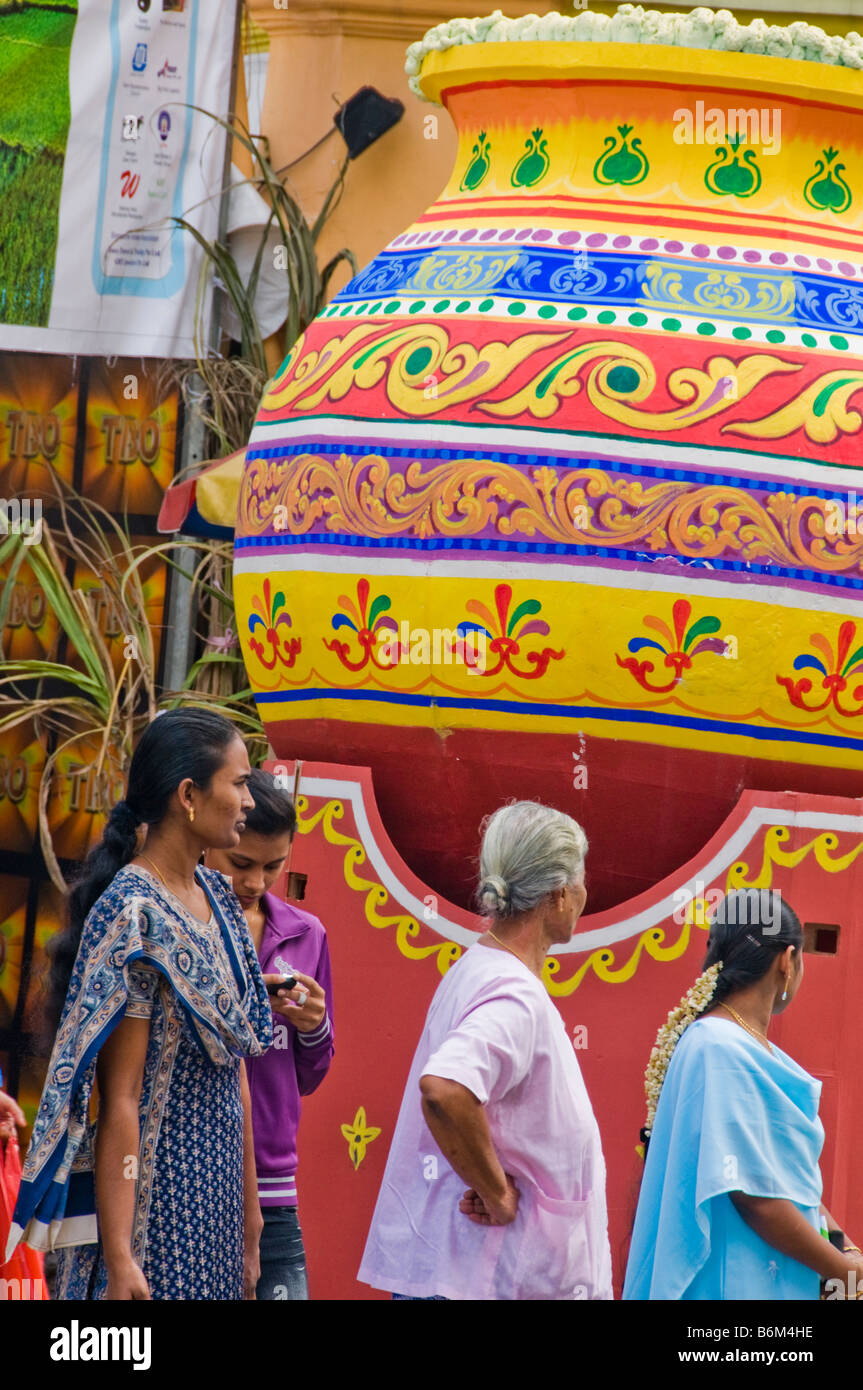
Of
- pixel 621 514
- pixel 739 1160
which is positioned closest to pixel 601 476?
pixel 621 514

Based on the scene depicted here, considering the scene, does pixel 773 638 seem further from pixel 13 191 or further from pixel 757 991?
pixel 13 191

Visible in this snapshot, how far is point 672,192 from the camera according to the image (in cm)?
498

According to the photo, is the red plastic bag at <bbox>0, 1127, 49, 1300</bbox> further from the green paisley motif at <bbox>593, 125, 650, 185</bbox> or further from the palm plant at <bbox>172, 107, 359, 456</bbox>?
the palm plant at <bbox>172, 107, 359, 456</bbox>

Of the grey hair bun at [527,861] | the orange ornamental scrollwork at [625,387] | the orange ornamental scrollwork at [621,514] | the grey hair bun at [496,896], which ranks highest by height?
the orange ornamental scrollwork at [625,387]

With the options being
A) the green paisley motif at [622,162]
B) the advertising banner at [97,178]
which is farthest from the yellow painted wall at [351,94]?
the green paisley motif at [622,162]

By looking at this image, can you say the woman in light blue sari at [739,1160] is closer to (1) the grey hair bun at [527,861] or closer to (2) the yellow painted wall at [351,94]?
(1) the grey hair bun at [527,861]

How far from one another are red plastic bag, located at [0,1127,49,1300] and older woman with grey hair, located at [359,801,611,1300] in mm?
597

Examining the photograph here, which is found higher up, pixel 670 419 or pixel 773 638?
pixel 670 419

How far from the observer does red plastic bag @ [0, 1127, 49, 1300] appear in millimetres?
3680

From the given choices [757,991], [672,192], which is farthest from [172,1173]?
[672,192]

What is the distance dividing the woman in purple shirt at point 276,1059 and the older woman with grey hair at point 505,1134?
656 millimetres

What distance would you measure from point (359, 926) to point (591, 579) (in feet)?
3.27

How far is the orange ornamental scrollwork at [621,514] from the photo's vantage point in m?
4.64

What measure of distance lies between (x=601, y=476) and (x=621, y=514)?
10 centimetres
